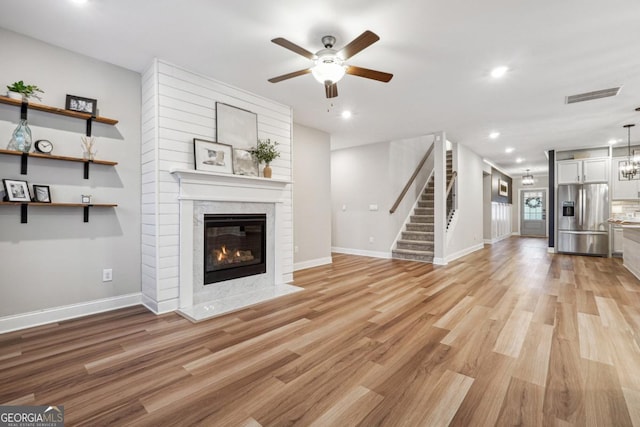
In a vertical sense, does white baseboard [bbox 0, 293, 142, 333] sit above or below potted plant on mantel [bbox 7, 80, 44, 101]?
below

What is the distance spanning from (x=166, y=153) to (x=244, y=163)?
0.94 m

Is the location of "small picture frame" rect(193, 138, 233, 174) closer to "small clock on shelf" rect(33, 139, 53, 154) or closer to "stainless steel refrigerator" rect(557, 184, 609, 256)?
"small clock on shelf" rect(33, 139, 53, 154)

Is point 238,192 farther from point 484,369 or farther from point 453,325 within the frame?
point 484,369

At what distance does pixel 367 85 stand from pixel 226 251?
2830 millimetres

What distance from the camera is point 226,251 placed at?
12.1 feet

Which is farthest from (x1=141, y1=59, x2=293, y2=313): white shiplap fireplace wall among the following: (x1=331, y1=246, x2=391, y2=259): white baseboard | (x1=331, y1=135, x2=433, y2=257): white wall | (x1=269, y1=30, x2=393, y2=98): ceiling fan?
(x1=331, y1=246, x2=391, y2=259): white baseboard

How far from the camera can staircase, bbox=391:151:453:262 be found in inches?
247

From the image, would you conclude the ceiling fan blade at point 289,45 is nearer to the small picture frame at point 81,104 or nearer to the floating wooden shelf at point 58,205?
the small picture frame at point 81,104

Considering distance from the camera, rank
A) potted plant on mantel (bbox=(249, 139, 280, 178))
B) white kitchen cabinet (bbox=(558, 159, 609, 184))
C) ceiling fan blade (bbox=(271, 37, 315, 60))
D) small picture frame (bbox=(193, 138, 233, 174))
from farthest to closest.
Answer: white kitchen cabinet (bbox=(558, 159, 609, 184)) < potted plant on mantel (bbox=(249, 139, 280, 178)) < small picture frame (bbox=(193, 138, 233, 174)) < ceiling fan blade (bbox=(271, 37, 315, 60))

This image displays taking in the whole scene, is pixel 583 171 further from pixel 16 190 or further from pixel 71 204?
pixel 16 190

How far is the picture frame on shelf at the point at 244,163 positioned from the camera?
3707 mm

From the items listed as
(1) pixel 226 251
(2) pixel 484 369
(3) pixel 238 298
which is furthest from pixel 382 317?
(1) pixel 226 251

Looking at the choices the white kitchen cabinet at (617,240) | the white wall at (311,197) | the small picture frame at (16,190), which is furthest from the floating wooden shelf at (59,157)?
the white kitchen cabinet at (617,240)

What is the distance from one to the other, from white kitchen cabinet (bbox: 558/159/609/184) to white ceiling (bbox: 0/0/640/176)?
283 cm
